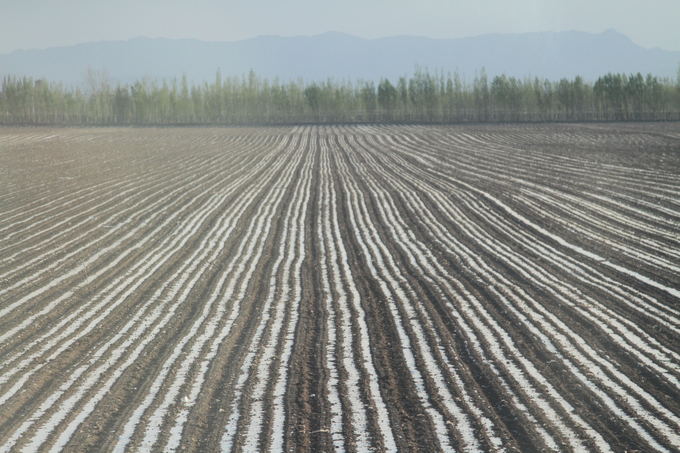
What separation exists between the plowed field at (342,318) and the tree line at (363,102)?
211 feet

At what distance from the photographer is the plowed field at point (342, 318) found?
26.3 ft

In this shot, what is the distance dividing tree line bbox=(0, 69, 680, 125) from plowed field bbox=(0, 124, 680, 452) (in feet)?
211

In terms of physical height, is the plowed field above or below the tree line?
below

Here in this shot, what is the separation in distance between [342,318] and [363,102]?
89.7 m

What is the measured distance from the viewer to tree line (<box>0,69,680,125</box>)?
87938 mm

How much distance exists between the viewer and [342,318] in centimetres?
1212

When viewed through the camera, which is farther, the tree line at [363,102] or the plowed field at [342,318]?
the tree line at [363,102]

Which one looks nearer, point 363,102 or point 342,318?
point 342,318

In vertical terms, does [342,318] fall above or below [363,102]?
below

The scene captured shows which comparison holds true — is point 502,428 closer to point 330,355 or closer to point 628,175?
point 330,355

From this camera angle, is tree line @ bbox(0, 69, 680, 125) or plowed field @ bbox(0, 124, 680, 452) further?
tree line @ bbox(0, 69, 680, 125)

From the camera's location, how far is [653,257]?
1634 cm

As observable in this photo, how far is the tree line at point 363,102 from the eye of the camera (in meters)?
87.9

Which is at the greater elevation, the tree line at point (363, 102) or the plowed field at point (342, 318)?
the tree line at point (363, 102)
